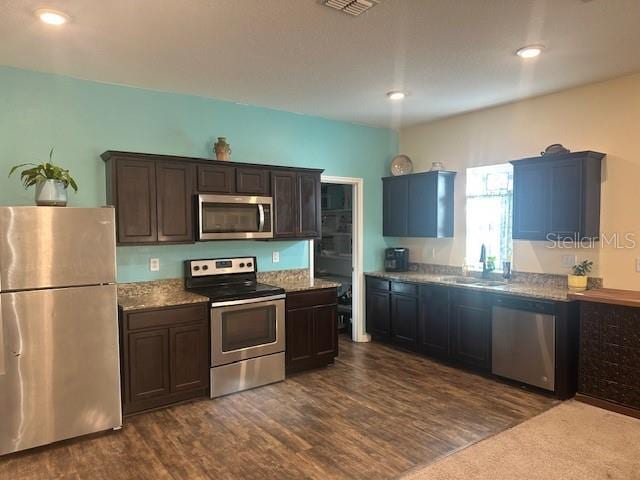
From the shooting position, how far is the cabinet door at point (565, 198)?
12.8 ft

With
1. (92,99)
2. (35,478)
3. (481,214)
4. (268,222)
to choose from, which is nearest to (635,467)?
(481,214)

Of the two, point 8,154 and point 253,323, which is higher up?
point 8,154

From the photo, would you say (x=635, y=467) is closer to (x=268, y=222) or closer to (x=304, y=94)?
(x=268, y=222)

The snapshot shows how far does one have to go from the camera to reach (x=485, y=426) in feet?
10.8

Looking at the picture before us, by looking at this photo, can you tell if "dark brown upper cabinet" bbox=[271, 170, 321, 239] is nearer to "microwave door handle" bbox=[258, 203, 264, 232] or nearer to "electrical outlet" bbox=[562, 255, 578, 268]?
"microwave door handle" bbox=[258, 203, 264, 232]

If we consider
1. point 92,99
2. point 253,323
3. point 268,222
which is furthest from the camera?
point 268,222

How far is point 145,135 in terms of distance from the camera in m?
4.04

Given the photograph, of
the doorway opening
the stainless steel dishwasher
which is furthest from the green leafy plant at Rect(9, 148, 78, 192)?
the stainless steel dishwasher

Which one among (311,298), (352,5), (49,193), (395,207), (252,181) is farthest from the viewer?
(395,207)

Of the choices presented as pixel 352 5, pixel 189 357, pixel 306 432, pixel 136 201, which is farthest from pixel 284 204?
pixel 352 5

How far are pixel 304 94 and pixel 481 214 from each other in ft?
7.88

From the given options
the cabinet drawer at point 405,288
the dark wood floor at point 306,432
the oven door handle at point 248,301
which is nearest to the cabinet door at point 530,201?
the cabinet drawer at point 405,288

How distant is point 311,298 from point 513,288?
1919 millimetres

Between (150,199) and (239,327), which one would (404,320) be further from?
(150,199)
